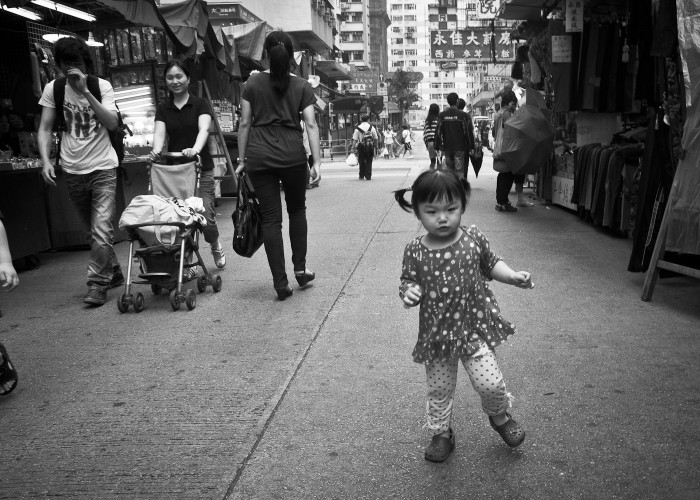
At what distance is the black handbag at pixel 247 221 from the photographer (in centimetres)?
593

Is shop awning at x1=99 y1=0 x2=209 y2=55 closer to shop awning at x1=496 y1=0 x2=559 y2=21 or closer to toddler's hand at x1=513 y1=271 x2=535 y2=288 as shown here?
shop awning at x1=496 y1=0 x2=559 y2=21

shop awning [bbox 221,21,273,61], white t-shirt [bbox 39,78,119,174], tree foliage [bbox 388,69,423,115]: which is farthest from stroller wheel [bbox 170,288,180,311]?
tree foliage [bbox 388,69,423,115]

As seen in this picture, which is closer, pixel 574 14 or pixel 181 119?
pixel 181 119

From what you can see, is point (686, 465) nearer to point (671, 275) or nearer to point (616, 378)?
point (616, 378)

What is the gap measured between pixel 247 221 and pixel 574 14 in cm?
584

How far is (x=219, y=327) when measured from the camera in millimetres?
5117

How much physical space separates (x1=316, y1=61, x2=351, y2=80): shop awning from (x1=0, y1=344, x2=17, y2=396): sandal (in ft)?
138

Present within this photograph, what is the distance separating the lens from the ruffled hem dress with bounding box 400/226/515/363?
9.46 feet

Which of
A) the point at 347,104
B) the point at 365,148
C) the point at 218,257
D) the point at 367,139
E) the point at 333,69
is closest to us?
the point at 218,257

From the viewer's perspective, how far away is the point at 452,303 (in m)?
2.90

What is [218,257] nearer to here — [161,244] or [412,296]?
[161,244]

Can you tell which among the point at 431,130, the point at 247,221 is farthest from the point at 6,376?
the point at 431,130

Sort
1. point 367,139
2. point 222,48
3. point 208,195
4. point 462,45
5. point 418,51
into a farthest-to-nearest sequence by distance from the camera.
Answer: point 418,51 < point 462,45 < point 367,139 < point 222,48 < point 208,195

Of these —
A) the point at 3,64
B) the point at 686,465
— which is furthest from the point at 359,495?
the point at 3,64
